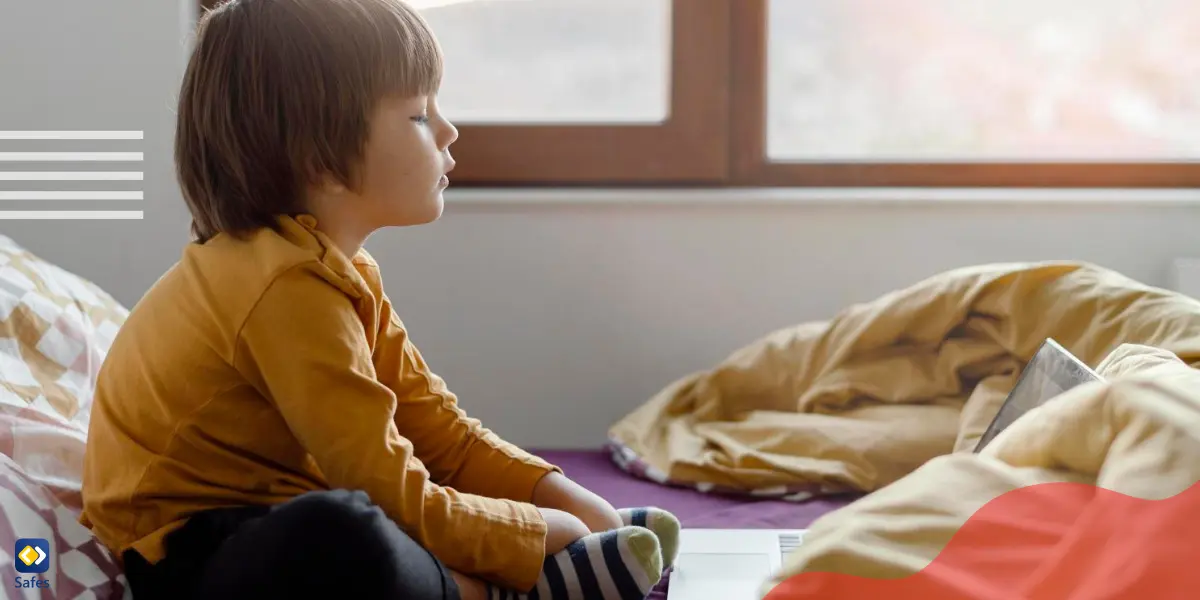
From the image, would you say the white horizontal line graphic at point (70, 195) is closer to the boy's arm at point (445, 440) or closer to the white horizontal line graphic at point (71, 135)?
the white horizontal line graphic at point (71, 135)

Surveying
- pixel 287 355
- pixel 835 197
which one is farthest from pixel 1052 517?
pixel 835 197

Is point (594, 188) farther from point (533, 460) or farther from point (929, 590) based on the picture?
point (929, 590)

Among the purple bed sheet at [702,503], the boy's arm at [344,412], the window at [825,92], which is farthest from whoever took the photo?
the window at [825,92]

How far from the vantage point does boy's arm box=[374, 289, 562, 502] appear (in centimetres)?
122

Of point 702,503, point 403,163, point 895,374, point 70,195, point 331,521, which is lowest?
point 702,503

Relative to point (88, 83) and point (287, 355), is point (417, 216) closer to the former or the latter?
point (287, 355)

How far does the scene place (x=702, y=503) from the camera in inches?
56.5

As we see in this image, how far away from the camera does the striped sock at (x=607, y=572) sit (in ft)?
3.35

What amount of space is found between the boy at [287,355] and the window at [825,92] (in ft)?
2.91

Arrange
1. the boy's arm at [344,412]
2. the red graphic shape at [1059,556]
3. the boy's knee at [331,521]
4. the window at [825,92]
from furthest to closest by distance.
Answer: the window at [825,92] → the boy's arm at [344,412] → the boy's knee at [331,521] → the red graphic shape at [1059,556]

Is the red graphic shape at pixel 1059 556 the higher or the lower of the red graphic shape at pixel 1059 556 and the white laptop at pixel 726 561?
the higher

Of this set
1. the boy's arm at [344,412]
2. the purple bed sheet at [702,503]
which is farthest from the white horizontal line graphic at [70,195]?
the boy's arm at [344,412]

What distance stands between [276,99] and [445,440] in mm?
393

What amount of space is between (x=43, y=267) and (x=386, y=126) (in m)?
0.56
